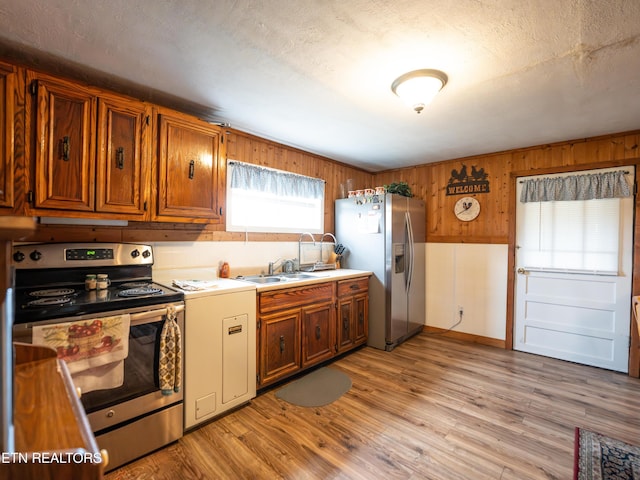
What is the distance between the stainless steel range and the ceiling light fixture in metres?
1.98

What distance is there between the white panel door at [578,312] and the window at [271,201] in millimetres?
2429

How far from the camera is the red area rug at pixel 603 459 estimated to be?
1.72 m

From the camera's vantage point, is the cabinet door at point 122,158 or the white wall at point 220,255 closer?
the cabinet door at point 122,158

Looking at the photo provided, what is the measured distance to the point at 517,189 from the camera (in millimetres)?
3619

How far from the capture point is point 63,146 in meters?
1.80

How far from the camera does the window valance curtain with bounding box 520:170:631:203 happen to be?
3.05 m

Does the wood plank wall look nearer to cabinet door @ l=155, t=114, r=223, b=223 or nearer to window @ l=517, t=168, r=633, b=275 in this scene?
window @ l=517, t=168, r=633, b=275

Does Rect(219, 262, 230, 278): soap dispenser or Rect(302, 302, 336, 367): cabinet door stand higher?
Rect(219, 262, 230, 278): soap dispenser

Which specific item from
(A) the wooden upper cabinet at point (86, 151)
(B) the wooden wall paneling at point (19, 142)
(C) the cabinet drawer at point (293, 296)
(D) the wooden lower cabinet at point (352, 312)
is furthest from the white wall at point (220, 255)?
(B) the wooden wall paneling at point (19, 142)

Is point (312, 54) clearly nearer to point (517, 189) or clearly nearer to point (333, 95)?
point (333, 95)

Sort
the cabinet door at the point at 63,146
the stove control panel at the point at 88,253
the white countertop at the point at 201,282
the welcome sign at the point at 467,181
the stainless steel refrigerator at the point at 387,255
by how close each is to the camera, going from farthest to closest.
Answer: the welcome sign at the point at 467,181 < the stainless steel refrigerator at the point at 387,255 < the white countertop at the point at 201,282 < the stove control panel at the point at 88,253 < the cabinet door at the point at 63,146

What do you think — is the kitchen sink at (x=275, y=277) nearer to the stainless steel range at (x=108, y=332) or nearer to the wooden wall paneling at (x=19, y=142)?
the stainless steel range at (x=108, y=332)

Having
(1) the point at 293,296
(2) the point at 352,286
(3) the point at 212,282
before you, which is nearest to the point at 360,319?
(2) the point at 352,286

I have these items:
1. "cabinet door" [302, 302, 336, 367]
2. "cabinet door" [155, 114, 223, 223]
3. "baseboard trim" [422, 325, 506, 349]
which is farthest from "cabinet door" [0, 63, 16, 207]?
"baseboard trim" [422, 325, 506, 349]
